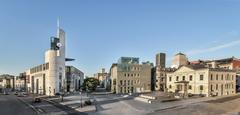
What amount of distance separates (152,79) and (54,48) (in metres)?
50.7

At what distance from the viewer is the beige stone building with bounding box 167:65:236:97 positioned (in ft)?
242

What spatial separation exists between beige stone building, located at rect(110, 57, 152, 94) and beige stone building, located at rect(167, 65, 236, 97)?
35.1 metres

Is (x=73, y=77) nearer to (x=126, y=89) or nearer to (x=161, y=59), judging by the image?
(x=126, y=89)

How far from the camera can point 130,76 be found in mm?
118938

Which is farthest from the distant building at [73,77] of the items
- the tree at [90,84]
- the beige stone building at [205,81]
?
the beige stone building at [205,81]

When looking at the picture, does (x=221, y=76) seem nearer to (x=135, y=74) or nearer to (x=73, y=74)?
(x=135, y=74)

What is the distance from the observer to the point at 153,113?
4388 centimetres

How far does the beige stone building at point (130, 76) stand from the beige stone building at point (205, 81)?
115 feet

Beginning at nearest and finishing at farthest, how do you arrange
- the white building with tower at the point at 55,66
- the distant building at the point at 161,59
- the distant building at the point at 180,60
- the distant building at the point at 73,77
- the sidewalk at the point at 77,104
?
the sidewalk at the point at 77,104, the white building with tower at the point at 55,66, the distant building at the point at 180,60, the distant building at the point at 161,59, the distant building at the point at 73,77

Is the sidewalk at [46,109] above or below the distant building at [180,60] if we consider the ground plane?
below

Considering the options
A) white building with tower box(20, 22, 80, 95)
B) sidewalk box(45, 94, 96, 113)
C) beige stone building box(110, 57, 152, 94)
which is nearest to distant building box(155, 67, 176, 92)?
beige stone building box(110, 57, 152, 94)

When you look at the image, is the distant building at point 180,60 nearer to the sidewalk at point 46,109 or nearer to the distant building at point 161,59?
the distant building at point 161,59

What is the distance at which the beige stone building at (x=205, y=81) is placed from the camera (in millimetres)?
73750

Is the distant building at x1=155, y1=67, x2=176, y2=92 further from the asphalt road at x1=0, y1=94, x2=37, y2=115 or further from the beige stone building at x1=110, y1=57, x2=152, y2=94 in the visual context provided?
the asphalt road at x1=0, y1=94, x2=37, y2=115
